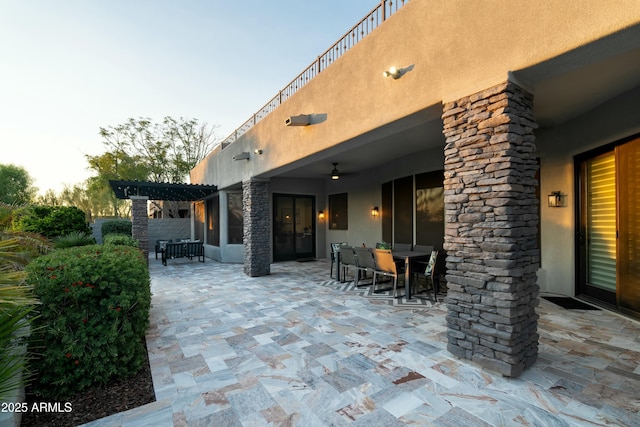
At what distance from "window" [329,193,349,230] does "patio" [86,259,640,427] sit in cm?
635

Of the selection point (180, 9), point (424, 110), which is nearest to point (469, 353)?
point (424, 110)

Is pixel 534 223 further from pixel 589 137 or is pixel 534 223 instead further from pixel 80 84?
pixel 80 84

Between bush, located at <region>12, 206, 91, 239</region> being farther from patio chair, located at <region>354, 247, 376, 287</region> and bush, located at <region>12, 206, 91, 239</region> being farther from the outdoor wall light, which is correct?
patio chair, located at <region>354, 247, 376, 287</region>

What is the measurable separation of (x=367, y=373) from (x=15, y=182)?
37.1 m

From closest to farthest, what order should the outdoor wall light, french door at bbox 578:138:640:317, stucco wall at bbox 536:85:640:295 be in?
french door at bbox 578:138:640:317 < stucco wall at bbox 536:85:640:295 < the outdoor wall light

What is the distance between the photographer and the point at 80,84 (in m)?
10.5

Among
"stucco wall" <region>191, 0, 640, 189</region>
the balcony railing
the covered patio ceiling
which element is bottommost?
the covered patio ceiling

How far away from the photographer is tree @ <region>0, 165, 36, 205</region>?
25172mm

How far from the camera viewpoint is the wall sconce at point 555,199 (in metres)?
5.53

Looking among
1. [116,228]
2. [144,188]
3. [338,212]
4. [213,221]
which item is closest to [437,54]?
[338,212]

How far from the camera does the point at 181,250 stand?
36.4 feet

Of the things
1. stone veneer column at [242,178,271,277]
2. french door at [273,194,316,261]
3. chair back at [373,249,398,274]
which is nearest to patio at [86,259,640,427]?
chair back at [373,249,398,274]

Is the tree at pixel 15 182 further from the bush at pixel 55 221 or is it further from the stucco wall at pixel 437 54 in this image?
the stucco wall at pixel 437 54

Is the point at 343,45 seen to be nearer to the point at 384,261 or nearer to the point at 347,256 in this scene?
the point at 384,261
